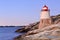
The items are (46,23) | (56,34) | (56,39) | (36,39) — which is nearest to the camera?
(56,39)

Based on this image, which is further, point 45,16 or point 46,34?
point 45,16

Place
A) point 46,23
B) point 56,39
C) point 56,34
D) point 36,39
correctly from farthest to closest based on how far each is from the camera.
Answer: point 46,23 → point 56,34 → point 36,39 → point 56,39

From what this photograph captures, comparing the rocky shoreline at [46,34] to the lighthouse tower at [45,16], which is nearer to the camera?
the rocky shoreline at [46,34]

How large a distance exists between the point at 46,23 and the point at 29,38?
50.2 feet

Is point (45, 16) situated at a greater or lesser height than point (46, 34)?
greater

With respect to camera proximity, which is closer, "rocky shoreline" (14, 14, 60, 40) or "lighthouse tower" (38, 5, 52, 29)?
"rocky shoreline" (14, 14, 60, 40)

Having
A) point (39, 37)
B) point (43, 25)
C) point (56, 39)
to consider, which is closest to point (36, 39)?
point (39, 37)

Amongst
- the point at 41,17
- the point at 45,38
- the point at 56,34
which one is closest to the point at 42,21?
the point at 41,17

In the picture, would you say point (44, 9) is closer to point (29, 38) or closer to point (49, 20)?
point (49, 20)

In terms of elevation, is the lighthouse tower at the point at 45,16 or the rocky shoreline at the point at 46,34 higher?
the lighthouse tower at the point at 45,16

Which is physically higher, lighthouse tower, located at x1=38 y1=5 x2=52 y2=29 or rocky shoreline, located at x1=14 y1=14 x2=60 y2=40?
lighthouse tower, located at x1=38 y1=5 x2=52 y2=29

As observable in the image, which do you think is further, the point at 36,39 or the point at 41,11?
the point at 41,11

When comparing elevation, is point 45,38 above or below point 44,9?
below

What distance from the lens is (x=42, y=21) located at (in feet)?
143
